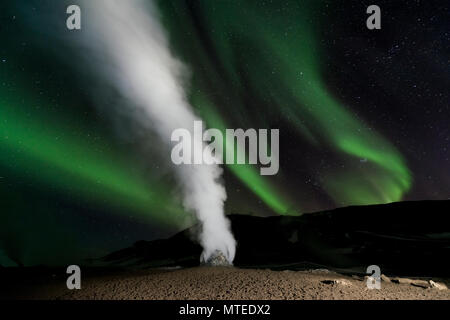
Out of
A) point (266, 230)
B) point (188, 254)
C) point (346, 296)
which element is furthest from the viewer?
point (266, 230)

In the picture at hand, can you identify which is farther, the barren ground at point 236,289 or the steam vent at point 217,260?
the steam vent at point 217,260

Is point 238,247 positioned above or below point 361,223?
below

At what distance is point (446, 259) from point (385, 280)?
21716mm

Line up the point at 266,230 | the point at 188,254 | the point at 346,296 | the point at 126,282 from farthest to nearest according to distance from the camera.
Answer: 1. the point at 266,230
2. the point at 188,254
3. the point at 126,282
4. the point at 346,296

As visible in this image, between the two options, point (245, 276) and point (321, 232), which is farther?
point (321, 232)

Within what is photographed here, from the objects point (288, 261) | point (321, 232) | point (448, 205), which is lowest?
point (288, 261)

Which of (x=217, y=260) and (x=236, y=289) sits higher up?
(x=217, y=260)

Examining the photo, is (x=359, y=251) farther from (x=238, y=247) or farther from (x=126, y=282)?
(x=126, y=282)

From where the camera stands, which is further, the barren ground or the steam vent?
the steam vent

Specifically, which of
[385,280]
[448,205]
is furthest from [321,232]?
[385,280]

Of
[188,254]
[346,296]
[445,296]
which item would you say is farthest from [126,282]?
[188,254]

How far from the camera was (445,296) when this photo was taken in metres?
10.4

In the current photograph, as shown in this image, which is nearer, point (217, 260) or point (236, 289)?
point (236, 289)

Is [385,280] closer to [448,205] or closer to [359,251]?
[359,251]
